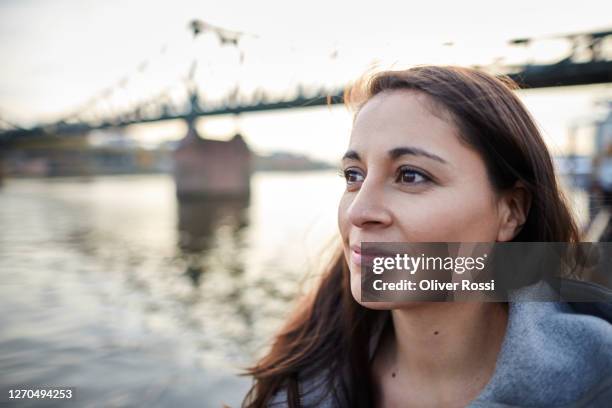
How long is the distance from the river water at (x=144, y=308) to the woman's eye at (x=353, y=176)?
1.40 ft

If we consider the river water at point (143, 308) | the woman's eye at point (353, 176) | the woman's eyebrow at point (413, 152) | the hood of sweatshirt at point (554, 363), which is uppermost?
the woman's eyebrow at point (413, 152)

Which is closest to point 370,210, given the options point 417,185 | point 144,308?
point 417,185

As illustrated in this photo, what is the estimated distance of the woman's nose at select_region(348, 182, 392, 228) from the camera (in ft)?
3.84

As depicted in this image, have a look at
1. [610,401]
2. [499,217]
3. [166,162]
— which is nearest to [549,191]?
[499,217]

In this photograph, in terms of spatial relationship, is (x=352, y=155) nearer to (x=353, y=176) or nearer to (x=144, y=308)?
(x=353, y=176)

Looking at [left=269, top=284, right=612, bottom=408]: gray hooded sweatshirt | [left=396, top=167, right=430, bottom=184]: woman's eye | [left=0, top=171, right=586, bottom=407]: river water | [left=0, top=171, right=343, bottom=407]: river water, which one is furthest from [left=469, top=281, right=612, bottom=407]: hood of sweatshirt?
[left=0, top=171, right=343, bottom=407]: river water

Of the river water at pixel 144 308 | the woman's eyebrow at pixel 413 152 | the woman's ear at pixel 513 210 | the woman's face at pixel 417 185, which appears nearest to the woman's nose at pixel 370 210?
the woman's face at pixel 417 185

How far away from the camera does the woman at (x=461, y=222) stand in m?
1.08

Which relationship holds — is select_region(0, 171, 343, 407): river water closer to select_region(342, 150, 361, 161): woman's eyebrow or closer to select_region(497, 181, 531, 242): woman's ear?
select_region(342, 150, 361, 161): woman's eyebrow

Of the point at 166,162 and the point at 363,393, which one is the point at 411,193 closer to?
the point at 363,393

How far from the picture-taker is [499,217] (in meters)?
1.28

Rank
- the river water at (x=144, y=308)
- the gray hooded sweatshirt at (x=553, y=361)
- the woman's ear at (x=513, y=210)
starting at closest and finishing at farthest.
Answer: the gray hooded sweatshirt at (x=553, y=361)
the woman's ear at (x=513, y=210)
the river water at (x=144, y=308)

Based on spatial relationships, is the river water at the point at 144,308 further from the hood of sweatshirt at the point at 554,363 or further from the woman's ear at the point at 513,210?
the hood of sweatshirt at the point at 554,363

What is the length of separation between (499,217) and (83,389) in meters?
3.21
